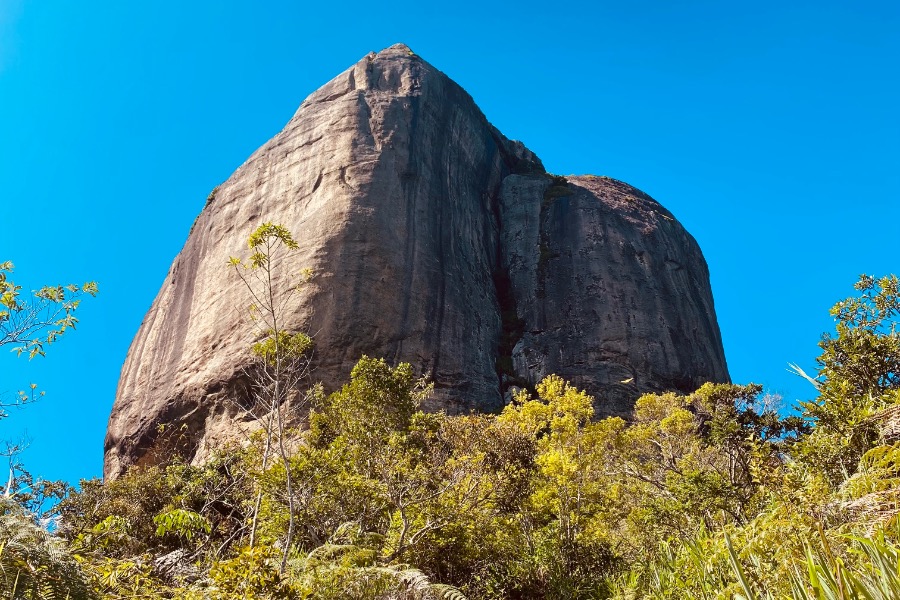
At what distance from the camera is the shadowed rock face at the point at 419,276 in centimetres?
3200

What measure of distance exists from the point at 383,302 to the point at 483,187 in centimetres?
1972

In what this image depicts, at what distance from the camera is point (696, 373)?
132ft

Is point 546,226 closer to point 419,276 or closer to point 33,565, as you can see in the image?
point 419,276

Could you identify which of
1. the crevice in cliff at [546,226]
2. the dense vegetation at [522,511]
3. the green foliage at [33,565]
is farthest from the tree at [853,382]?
the crevice in cliff at [546,226]

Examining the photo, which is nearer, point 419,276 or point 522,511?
point 522,511

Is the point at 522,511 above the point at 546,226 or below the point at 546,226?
below

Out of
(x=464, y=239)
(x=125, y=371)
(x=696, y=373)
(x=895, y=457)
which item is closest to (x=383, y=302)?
(x=464, y=239)

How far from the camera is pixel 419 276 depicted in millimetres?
35344

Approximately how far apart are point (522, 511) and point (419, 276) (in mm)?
22227

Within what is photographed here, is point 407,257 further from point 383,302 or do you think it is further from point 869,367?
point 869,367

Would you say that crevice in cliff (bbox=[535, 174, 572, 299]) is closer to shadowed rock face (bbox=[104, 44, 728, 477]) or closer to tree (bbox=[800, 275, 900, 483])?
shadowed rock face (bbox=[104, 44, 728, 477])

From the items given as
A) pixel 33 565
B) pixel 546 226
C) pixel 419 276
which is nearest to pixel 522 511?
pixel 33 565

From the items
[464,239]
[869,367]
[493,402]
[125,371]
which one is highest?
[464,239]

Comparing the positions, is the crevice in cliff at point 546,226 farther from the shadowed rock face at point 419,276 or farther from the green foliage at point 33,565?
the green foliage at point 33,565
